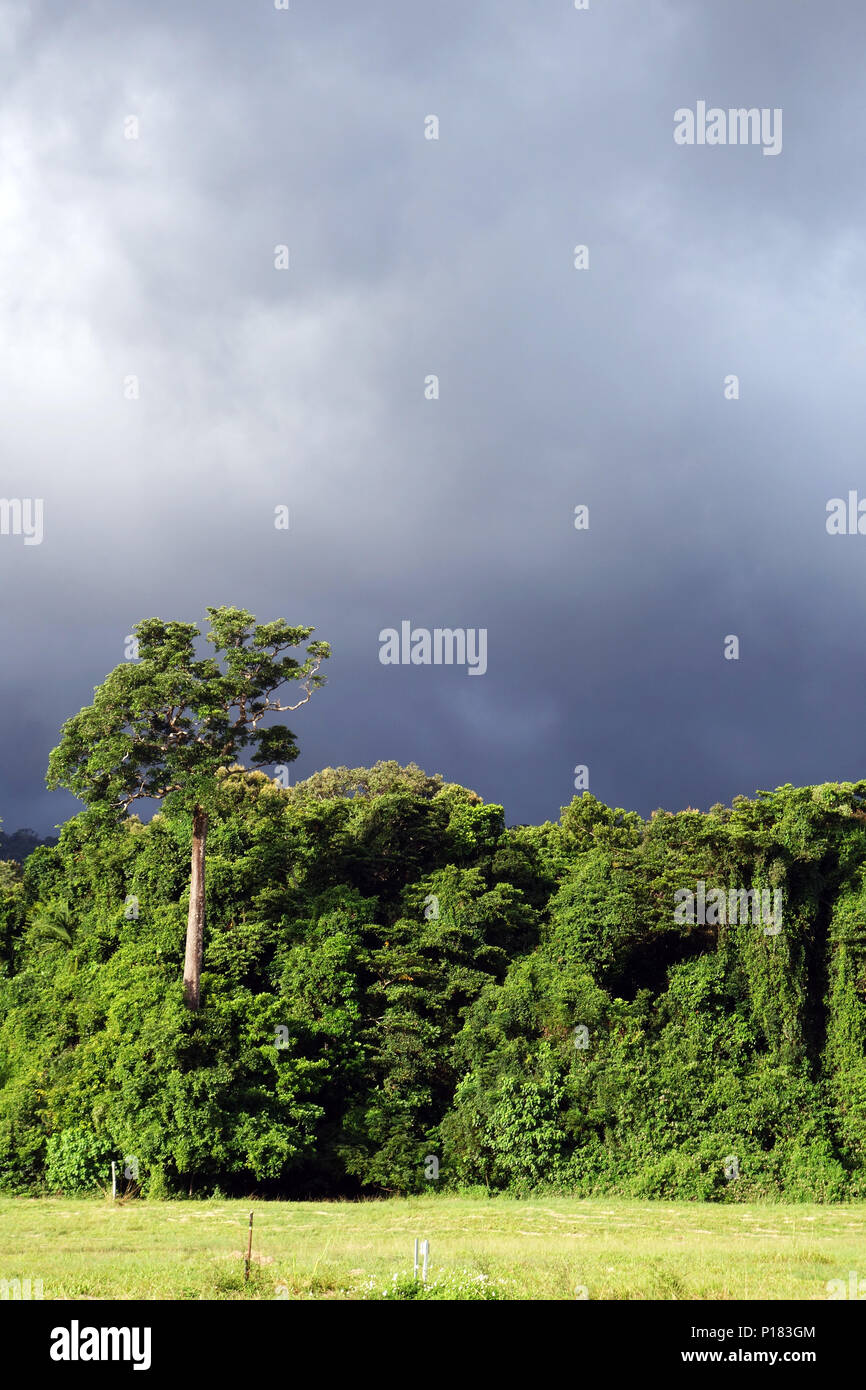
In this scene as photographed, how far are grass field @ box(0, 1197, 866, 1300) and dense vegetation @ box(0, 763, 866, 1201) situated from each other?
1.69 meters

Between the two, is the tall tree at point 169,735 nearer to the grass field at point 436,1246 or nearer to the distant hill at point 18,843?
the grass field at point 436,1246

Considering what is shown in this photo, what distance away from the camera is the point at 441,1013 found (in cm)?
2953

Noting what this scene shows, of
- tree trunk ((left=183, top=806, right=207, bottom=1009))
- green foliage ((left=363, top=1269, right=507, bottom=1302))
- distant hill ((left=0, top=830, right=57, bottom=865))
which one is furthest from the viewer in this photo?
distant hill ((left=0, top=830, right=57, bottom=865))

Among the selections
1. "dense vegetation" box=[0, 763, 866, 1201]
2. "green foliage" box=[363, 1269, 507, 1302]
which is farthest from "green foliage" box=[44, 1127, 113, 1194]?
"green foliage" box=[363, 1269, 507, 1302]

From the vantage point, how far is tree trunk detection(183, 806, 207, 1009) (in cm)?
2739

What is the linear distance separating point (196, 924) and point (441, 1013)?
767 centimetres

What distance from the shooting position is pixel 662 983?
29766mm

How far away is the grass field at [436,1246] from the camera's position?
12.7m

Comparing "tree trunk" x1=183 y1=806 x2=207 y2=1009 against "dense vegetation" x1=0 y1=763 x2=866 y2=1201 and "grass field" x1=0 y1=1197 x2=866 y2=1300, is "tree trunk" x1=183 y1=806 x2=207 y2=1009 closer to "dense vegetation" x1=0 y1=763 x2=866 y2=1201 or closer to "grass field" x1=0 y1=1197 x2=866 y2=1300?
"dense vegetation" x1=0 y1=763 x2=866 y2=1201

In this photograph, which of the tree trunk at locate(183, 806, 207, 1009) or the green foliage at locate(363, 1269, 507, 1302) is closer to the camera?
the green foliage at locate(363, 1269, 507, 1302)

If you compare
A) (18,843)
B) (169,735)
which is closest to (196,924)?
(169,735)

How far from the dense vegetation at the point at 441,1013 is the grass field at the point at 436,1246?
5.55 feet
